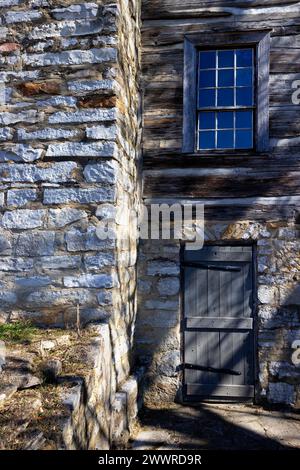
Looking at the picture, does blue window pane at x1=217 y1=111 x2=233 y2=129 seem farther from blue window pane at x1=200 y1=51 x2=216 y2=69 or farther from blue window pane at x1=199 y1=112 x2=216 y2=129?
blue window pane at x1=200 y1=51 x2=216 y2=69

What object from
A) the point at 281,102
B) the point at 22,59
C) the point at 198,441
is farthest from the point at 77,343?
the point at 281,102

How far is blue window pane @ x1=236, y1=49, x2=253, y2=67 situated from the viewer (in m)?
4.86

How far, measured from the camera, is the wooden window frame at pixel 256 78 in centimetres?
469

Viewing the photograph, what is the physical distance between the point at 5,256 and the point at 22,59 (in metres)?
1.85

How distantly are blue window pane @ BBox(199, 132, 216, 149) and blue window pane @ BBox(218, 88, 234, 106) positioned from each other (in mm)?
390

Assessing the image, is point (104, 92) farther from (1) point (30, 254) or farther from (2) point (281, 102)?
(2) point (281, 102)

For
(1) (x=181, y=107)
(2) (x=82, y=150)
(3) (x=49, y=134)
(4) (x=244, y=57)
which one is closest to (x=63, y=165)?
(2) (x=82, y=150)

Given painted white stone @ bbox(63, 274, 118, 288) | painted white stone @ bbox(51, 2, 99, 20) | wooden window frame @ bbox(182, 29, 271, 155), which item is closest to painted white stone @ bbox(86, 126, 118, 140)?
painted white stone @ bbox(51, 2, 99, 20)

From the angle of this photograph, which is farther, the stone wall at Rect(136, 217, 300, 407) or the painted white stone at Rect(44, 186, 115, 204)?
the stone wall at Rect(136, 217, 300, 407)

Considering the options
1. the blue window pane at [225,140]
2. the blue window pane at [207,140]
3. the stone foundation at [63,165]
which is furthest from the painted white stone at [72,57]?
the blue window pane at [225,140]

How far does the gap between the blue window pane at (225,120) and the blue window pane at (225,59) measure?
1.96ft

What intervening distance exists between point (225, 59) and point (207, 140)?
1014 mm

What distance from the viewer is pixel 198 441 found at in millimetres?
3693

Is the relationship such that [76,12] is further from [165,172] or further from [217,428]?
[217,428]
